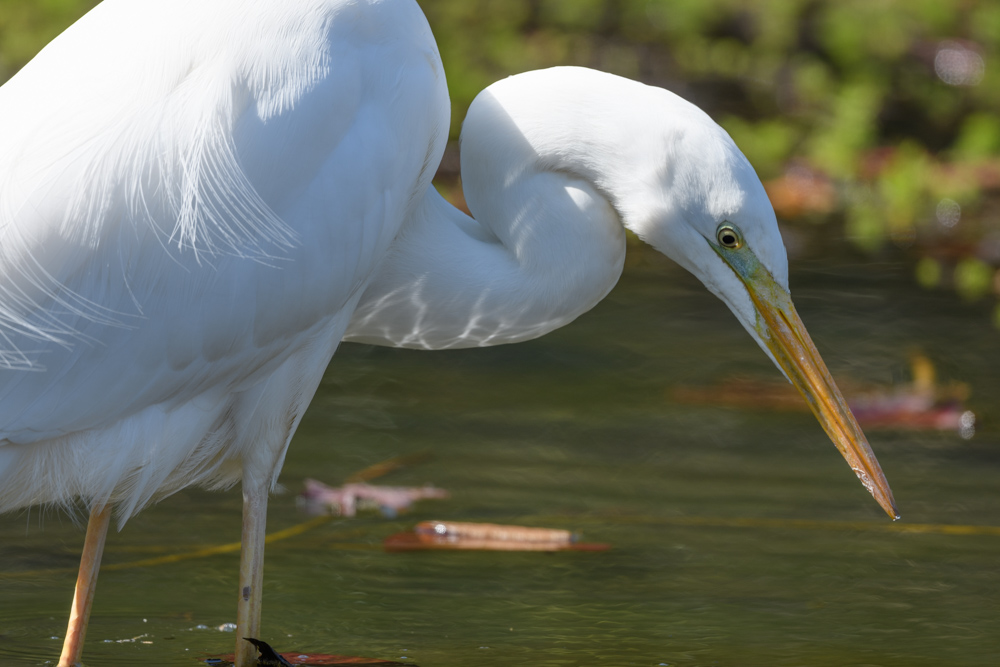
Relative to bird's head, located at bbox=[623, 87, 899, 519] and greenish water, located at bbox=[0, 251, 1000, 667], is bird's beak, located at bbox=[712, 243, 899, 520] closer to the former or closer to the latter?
bird's head, located at bbox=[623, 87, 899, 519]

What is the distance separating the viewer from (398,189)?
262 cm

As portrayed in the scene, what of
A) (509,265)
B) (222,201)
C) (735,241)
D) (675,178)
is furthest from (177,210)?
(735,241)

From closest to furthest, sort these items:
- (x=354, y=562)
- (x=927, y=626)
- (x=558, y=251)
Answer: (x=558, y=251), (x=927, y=626), (x=354, y=562)

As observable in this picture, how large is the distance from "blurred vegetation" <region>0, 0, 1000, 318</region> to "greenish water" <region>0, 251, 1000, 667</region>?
84.2 inches

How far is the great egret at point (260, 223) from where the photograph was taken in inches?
96.7

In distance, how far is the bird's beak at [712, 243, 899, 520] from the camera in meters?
2.64

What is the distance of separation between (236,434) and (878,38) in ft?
20.1

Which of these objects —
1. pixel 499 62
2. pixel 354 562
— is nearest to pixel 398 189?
pixel 354 562

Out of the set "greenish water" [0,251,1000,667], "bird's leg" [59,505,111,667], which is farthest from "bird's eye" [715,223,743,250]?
"bird's leg" [59,505,111,667]

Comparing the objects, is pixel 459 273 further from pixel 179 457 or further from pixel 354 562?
pixel 354 562

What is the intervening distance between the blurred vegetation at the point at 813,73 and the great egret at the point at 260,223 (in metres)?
4.03

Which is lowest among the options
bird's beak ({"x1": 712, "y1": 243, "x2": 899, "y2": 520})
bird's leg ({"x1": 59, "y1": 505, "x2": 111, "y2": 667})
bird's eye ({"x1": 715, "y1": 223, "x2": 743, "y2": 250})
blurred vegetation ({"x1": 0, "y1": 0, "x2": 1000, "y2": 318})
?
bird's leg ({"x1": 59, "y1": 505, "x2": 111, "y2": 667})

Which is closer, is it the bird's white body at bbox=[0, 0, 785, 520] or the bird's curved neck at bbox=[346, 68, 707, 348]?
the bird's white body at bbox=[0, 0, 785, 520]

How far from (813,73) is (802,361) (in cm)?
547
